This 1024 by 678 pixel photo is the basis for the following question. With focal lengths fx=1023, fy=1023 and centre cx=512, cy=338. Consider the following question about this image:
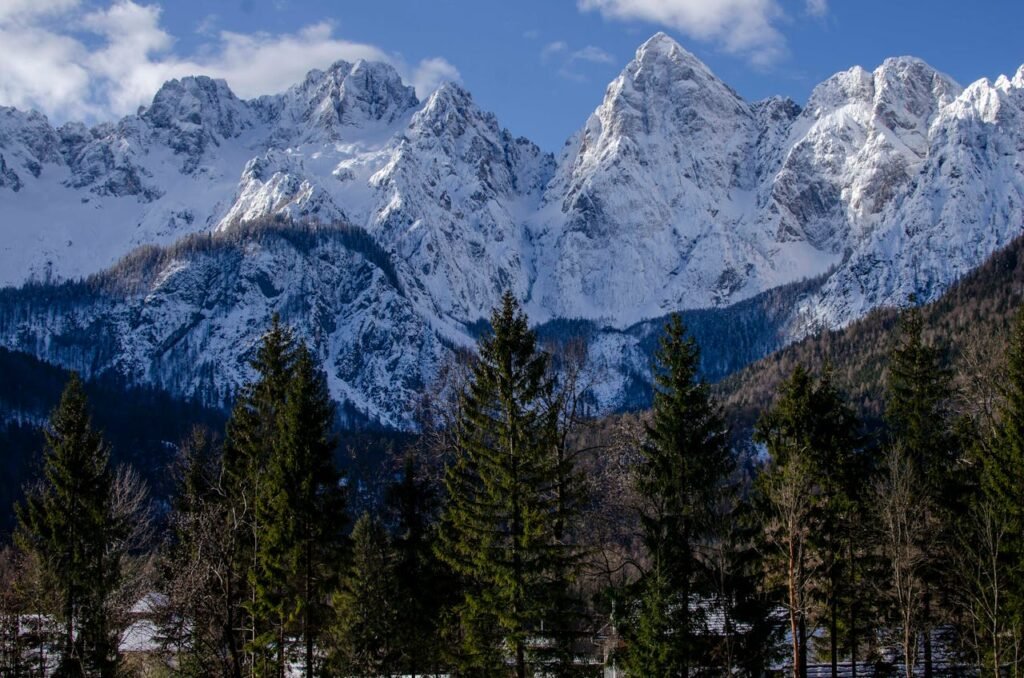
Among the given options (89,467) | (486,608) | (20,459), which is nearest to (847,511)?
(486,608)

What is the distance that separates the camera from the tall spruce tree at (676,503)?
3120 centimetres

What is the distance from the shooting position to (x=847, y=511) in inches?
1463

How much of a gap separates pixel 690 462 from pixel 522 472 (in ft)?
18.5

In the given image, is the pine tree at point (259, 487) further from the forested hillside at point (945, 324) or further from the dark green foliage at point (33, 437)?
A: the dark green foliage at point (33, 437)

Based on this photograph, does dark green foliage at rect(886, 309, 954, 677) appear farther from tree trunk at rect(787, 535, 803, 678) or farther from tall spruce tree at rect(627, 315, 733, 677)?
tall spruce tree at rect(627, 315, 733, 677)

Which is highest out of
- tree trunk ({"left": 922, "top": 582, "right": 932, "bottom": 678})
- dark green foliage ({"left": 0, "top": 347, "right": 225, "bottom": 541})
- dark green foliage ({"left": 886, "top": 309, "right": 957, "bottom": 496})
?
dark green foliage ({"left": 0, "top": 347, "right": 225, "bottom": 541})

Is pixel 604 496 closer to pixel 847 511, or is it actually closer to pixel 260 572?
pixel 847 511

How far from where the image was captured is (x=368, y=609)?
41031mm

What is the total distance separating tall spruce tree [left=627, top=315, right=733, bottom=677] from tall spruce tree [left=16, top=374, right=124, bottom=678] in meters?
19.9

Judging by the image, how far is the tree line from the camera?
3148 centimetres

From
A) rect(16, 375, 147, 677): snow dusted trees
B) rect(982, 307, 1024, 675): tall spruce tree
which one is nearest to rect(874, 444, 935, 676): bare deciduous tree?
rect(982, 307, 1024, 675): tall spruce tree

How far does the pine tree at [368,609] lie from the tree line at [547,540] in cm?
10

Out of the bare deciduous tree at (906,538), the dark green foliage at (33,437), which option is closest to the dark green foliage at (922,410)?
the bare deciduous tree at (906,538)

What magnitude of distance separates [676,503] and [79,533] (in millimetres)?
22600
